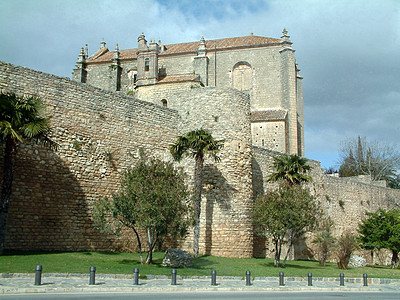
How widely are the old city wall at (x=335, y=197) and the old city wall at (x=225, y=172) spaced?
3887mm

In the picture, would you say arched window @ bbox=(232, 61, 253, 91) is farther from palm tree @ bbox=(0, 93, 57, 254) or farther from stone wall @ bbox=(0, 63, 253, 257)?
palm tree @ bbox=(0, 93, 57, 254)

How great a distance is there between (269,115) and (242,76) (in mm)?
7185

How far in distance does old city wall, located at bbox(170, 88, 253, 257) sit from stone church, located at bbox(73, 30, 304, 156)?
20251mm

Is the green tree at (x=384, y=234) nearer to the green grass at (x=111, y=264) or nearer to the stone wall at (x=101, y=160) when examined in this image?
the green grass at (x=111, y=264)

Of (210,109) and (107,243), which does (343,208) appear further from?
(107,243)

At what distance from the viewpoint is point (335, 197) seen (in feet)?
115

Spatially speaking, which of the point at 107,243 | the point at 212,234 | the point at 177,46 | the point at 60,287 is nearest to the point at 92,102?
the point at 107,243

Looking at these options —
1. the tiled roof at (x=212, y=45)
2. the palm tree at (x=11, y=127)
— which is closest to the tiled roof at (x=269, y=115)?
the tiled roof at (x=212, y=45)

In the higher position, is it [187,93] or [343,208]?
[187,93]

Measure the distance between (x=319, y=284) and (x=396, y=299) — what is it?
12.2 ft

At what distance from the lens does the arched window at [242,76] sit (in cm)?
4978

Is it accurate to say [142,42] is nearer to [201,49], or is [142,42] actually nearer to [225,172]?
[201,49]

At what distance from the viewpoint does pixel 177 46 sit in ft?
179

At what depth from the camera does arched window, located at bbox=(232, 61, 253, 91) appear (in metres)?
49.8
